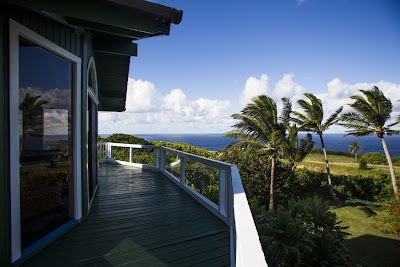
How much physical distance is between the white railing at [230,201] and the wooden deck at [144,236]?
0.22 meters

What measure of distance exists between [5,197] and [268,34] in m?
20.8

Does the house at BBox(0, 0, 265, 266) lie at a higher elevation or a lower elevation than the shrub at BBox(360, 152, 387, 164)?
higher

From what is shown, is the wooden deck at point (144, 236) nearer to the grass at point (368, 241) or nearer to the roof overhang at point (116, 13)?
the roof overhang at point (116, 13)

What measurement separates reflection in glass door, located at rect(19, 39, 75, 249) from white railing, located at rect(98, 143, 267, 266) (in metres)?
2.35

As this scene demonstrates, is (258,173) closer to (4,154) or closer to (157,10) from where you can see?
(157,10)

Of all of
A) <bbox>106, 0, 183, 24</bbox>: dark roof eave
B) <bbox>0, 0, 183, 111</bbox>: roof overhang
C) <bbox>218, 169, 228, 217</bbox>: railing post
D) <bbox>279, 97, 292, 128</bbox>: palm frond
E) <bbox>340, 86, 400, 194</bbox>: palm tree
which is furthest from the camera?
<bbox>340, 86, 400, 194</bbox>: palm tree

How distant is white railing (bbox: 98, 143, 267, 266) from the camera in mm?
1021

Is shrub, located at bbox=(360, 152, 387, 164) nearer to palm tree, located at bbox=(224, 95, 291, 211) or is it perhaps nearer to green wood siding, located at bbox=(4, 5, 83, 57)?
palm tree, located at bbox=(224, 95, 291, 211)

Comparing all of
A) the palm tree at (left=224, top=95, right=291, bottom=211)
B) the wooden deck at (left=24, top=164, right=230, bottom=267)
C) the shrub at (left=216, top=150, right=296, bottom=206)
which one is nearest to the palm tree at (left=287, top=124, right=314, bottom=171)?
the palm tree at (left=224, top=95, right=291, bottom=211)

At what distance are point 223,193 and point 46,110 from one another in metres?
2.92

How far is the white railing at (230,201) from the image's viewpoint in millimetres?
1021

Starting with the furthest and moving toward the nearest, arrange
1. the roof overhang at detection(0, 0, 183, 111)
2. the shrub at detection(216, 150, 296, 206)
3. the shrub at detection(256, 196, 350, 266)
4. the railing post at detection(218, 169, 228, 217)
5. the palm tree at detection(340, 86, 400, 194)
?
the palm tree at detection(340, 86, 400, 194) < the shrub at detection(216, 150, 296, 206) < the shrub at detection(256, 196, 350, 266) < the railing post at detection(218, 169, 228, 217) < the roof overhang at detection(0, 0, 183, 111)

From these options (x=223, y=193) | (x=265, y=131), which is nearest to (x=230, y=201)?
(x=223, y=193)

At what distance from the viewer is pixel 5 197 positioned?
2295mm
